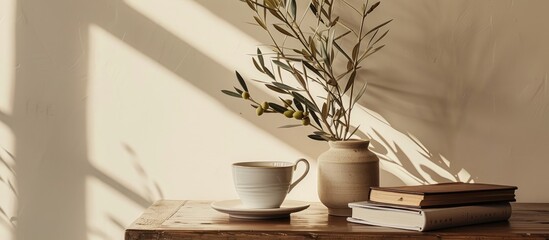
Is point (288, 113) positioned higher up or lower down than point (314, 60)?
lower down

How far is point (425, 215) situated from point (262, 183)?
0.36 m

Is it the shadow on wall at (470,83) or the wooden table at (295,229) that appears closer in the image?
the wooden table at (295,229)

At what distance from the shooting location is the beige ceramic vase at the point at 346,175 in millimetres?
1797

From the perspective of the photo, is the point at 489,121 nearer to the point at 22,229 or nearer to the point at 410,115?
the point at 410,115

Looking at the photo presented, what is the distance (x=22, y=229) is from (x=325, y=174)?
0.78 metres

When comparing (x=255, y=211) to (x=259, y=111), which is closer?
(x=255, y=211)

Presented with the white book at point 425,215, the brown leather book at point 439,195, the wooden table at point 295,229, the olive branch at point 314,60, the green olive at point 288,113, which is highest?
the olive branch at point 314,60

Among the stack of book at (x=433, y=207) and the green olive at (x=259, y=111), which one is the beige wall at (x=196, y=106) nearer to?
the green olive at (x=259, y=111)

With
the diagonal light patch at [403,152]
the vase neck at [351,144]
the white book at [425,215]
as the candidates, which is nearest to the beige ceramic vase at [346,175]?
the vase neck at [351,144]

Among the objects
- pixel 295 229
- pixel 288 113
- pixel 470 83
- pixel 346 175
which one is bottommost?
pixel 295 229

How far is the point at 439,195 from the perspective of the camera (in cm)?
162

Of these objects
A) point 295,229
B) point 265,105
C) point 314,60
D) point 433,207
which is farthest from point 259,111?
point 433,207

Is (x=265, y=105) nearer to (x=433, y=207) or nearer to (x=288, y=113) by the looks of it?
(x=288, y=113)

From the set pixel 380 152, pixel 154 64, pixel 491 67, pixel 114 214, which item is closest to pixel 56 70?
pixel 154 64
